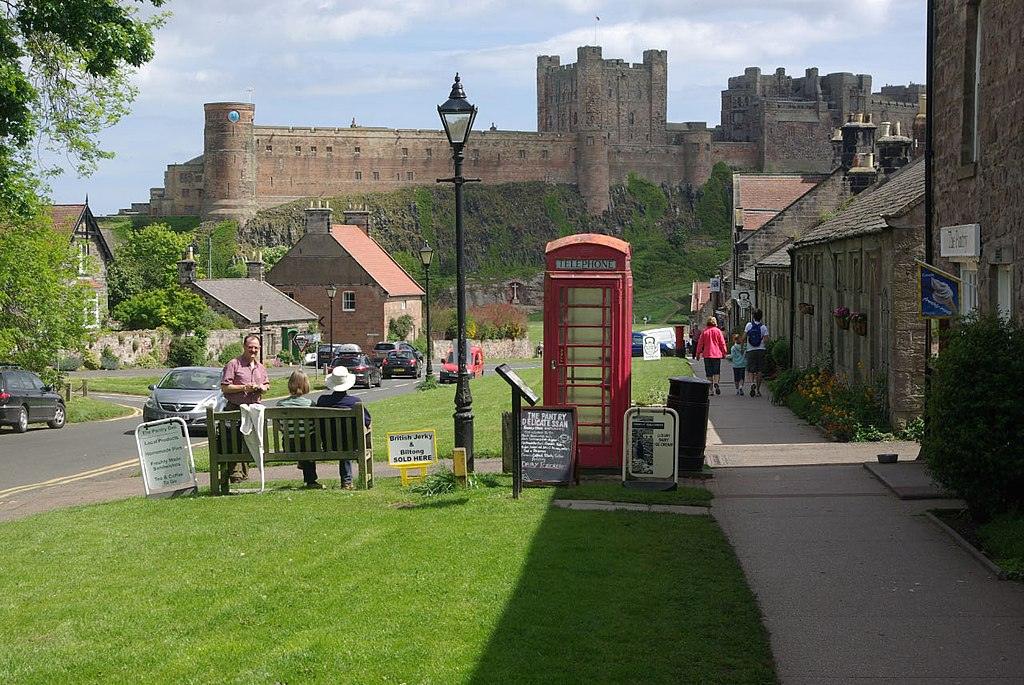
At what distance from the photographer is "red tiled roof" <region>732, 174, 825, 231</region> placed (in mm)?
52000

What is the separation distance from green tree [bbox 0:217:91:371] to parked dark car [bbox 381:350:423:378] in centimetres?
2239

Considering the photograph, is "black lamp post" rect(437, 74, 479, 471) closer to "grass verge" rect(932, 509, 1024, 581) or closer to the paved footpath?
the paved footpath

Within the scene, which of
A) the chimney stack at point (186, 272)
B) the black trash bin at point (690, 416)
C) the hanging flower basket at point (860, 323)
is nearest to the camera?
the black trash bin at point (690, 416)

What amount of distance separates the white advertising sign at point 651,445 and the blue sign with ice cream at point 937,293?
275 cm

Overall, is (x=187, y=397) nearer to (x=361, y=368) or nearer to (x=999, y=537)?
(x=999, y=537)

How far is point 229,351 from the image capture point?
6288 centimetres

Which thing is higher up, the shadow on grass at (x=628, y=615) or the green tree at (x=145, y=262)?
the green tree at (x=145, y=262)

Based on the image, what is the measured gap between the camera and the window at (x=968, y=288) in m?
13.9

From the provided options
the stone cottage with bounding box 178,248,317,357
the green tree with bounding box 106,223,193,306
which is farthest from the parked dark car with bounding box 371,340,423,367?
the green tree with bounding box 106,223,193,306

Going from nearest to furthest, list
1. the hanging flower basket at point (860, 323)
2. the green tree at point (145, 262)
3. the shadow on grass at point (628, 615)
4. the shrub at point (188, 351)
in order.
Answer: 1. the shadow on grass at point (628, 615)
2. the hanging flower basket at point (860, 323)
3. the shrub at point (188, 351)
4. the green tree at point (145, 262)

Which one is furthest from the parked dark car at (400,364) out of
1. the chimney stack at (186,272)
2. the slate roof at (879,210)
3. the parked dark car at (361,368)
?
the slate roof at (879,210)

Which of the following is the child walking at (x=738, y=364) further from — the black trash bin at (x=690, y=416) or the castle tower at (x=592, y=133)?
the castle tower at (x=592, y=133)

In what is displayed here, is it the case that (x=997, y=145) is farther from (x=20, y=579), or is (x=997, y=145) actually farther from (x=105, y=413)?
(x=105, y=413)

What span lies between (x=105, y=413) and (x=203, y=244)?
86.2 m
